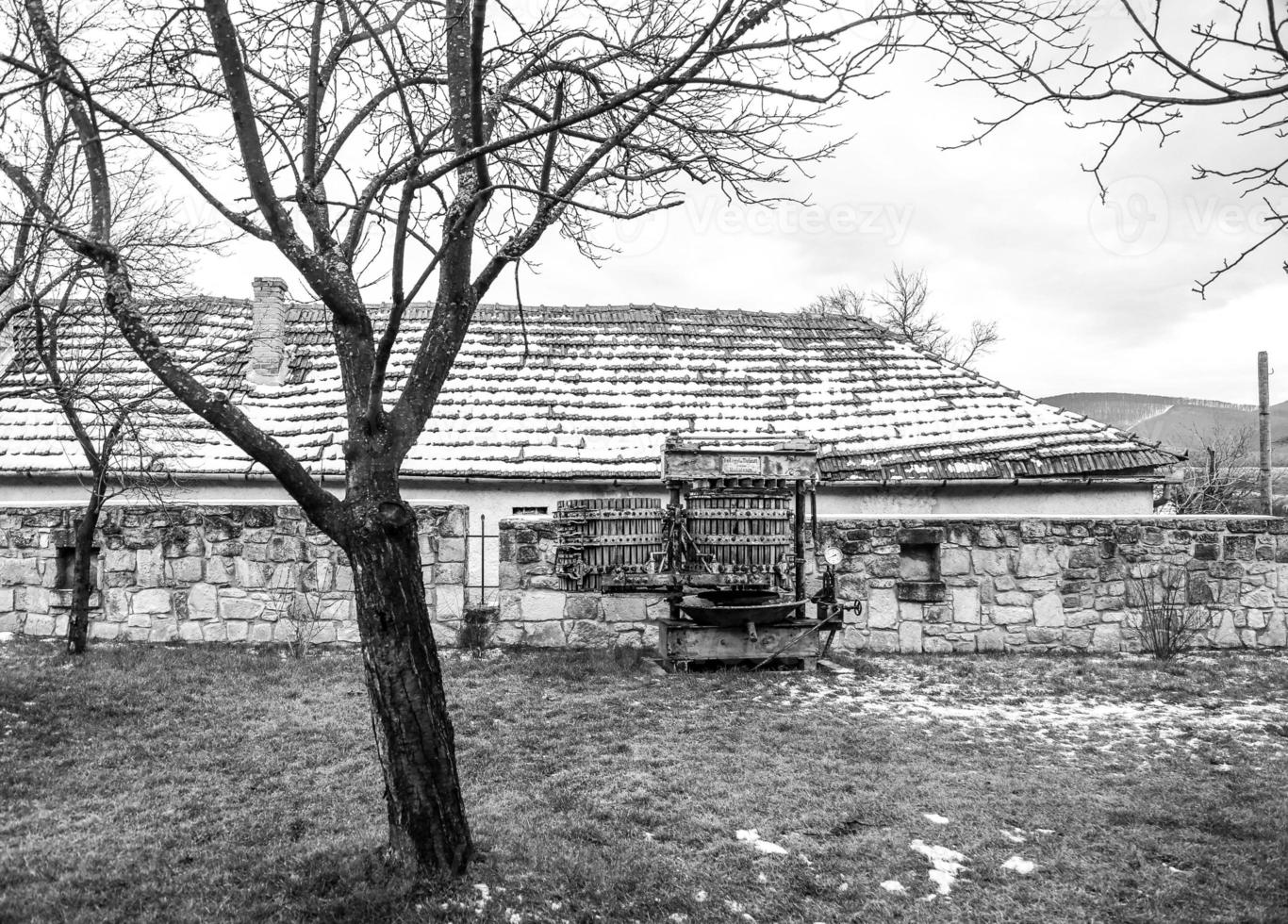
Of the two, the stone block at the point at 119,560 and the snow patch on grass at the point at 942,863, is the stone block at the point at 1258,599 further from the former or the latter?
the stone block at the point at 119,560

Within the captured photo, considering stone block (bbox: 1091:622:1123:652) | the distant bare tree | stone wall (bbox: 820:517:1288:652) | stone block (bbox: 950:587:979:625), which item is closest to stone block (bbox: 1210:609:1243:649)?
stone wall (bbox: 820:517:1288:652)

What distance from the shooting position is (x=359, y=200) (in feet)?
13.9

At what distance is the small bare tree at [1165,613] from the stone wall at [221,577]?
21.9ft

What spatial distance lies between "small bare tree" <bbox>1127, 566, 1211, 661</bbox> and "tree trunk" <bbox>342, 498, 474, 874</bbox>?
24.7ft

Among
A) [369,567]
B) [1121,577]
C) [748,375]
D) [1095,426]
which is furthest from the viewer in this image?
[748,375]

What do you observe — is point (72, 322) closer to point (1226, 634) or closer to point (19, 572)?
point (19, 572)

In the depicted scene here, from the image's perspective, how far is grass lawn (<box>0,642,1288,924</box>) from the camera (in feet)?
12.3

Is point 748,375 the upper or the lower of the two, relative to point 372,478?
upper

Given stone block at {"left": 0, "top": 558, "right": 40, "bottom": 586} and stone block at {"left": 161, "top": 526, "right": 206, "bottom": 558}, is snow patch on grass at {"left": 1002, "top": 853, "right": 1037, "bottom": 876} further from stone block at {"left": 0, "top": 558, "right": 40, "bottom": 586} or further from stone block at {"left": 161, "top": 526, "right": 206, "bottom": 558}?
stone block at {"left": 0, "top": 558, "right": 40, "bottom": 586}

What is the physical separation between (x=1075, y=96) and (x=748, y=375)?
411 inches

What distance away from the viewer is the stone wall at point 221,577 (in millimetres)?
8891

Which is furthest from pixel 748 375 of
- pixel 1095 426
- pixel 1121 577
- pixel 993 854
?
pixel 993 854

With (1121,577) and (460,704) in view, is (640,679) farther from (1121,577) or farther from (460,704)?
(1121,577)

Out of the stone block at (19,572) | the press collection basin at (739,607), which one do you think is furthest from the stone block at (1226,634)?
the stone block at (19,572)
